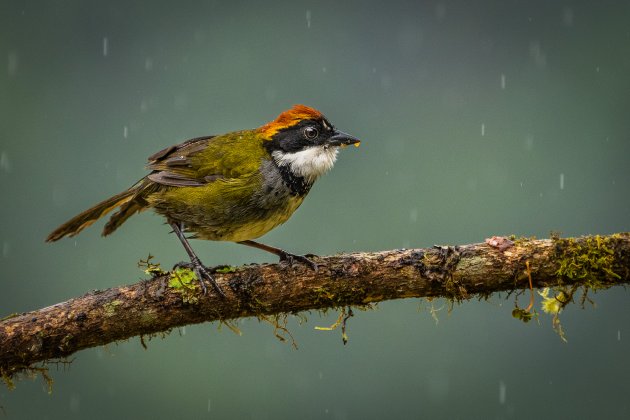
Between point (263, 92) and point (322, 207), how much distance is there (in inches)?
486

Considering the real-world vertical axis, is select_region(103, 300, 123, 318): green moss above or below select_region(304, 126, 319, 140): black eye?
below

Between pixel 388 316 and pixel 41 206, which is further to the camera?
pixel 41 206

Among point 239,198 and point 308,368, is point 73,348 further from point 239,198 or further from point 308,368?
point 308,368

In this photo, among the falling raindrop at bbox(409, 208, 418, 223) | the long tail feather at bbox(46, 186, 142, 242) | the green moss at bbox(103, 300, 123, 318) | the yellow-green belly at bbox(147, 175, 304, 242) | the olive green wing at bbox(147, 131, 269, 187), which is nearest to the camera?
the green moss at bbox(103, 300, 123, 318)

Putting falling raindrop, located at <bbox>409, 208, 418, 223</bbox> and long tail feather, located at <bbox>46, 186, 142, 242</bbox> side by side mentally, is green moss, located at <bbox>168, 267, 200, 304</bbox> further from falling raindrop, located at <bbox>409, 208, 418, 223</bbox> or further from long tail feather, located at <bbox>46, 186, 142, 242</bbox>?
falling raindrop, located at <bbox>409, 208, 418, 223</bbox>

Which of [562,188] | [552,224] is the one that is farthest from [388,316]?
[562,188]

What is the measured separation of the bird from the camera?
210 inches

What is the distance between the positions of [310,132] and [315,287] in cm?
140

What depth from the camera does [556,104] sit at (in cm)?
2848

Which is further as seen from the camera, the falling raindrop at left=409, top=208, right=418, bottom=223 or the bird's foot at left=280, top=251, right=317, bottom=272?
the falling raindrop at left=409, top=208, right=418, bottom=223

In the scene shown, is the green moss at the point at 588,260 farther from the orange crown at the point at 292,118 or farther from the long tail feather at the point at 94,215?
the long tail feather at the point at 94,215

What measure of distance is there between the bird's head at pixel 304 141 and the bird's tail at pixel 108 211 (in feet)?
3.19

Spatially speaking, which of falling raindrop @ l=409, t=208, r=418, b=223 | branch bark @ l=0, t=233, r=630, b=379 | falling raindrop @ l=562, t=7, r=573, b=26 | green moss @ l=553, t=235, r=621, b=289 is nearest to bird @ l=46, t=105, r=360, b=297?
branch bark @ l=0, t=233, r=630, b=379

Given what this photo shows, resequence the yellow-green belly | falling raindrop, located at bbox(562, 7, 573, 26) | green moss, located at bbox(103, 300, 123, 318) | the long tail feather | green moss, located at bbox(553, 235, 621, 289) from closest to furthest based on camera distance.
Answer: green moss, located at bbox(553, 235, 621, 289) < green moss, located at bbox(103, 300, 123, 318) < the yellow-green belly < the long tail feather < falling raindrop, located at bbox(562, 7, 573, 26)
